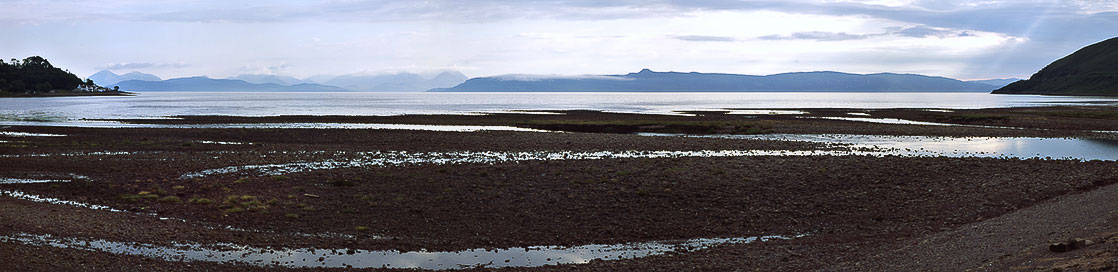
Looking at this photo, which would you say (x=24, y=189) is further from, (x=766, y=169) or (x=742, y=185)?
(x=766, y=169)

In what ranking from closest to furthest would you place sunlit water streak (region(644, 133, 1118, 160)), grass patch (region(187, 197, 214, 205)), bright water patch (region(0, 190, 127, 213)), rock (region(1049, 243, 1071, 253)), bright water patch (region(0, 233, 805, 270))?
rock (region(1049, 243, 1071, 253)) → bright water patch (region(0, 233, 805, 270)) → bright water patch (region(0, 190, 127, 213)) → grass patch (region(187, 197, 214, 205)) → sunlit water streak (region(644, 133, 1118, 160))

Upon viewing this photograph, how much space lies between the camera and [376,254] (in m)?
17.1

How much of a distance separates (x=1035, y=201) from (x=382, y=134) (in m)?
41.7

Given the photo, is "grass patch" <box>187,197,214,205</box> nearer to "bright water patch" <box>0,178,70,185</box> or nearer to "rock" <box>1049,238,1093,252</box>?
"bright water patch" <box>0,178,70,185</box>

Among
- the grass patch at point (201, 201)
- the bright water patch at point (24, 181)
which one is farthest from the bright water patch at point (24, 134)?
the grass patch at point (201, 201)

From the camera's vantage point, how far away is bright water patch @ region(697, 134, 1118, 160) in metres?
39.4

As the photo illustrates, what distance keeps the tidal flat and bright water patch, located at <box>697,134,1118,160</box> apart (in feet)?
7.02

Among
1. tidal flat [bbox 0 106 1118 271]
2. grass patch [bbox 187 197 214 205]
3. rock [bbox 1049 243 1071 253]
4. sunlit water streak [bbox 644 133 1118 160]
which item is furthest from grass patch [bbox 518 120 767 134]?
rock [bbox 1049 243 1071 253]

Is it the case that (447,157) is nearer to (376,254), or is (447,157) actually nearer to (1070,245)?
(376,254)

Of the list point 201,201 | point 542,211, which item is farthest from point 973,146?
point 201,201

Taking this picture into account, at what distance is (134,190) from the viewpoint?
25375mm

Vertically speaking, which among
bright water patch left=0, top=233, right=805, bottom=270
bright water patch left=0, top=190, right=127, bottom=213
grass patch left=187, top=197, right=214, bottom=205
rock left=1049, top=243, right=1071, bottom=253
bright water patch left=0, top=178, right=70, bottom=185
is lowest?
bright water patch left=0, top=233, right=805, bottom=270

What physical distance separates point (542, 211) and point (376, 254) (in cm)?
616

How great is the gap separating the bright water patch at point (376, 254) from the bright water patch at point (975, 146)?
2632cm
